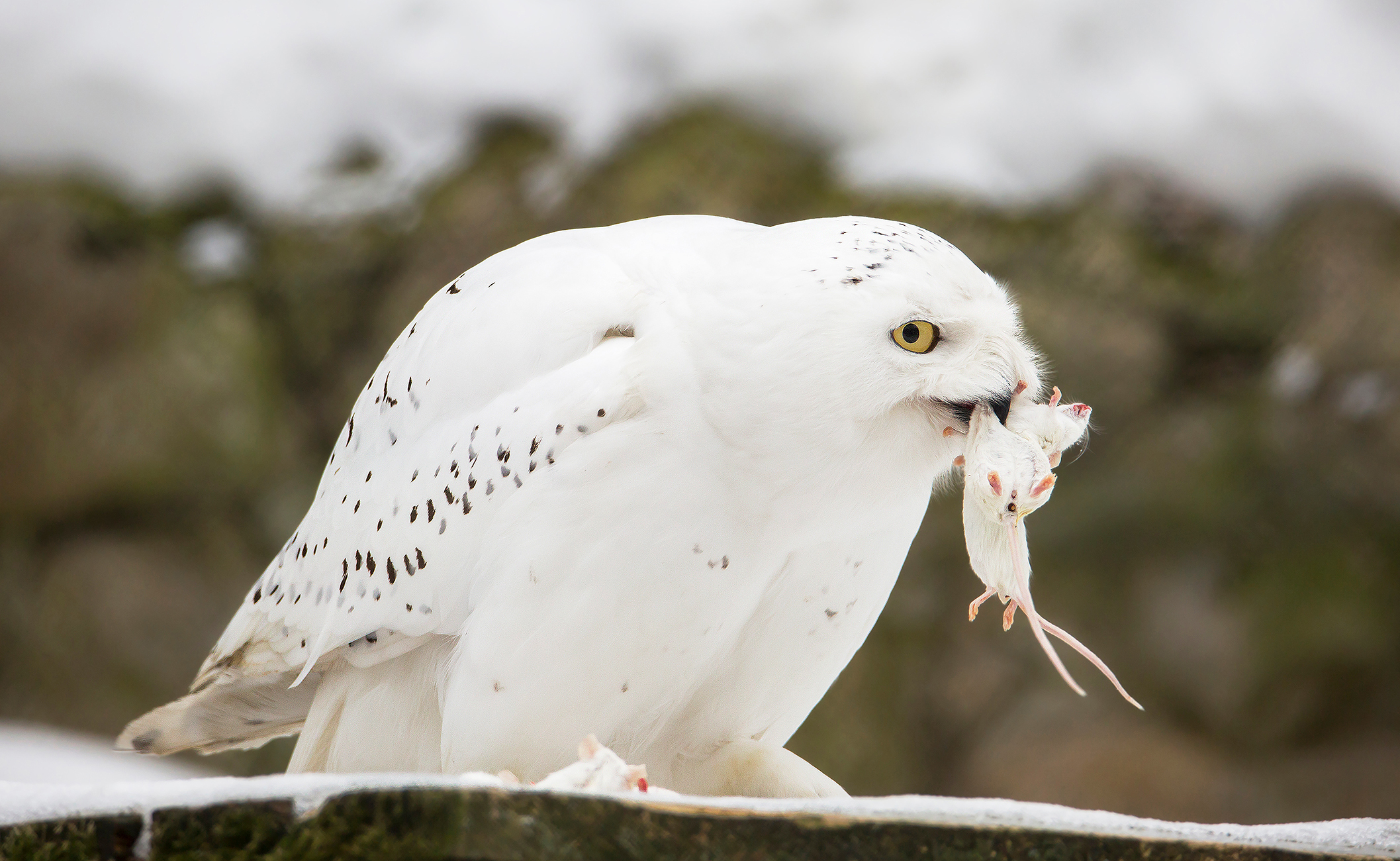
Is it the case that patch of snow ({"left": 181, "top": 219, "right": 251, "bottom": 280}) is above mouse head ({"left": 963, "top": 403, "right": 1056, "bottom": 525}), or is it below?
above

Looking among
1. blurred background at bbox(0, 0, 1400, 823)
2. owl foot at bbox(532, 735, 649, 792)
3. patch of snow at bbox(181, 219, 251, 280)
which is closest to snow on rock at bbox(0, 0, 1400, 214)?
blurred background at bbox(0, 0, 1400, 823)

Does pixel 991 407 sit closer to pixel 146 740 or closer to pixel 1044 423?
pixel 1044 423

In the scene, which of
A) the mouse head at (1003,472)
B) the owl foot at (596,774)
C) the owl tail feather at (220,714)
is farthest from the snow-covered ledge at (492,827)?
the owl tail feather at (220,714)

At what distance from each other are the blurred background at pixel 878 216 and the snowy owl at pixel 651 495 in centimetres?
184

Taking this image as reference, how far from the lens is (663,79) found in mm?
3385

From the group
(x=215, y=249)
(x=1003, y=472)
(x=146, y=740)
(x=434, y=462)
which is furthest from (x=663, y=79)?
(x=1003, y=472)

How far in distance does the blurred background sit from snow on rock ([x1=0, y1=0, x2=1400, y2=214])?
1 centimetres

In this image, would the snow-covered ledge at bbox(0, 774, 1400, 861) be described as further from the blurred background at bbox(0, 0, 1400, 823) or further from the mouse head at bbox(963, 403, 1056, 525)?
the blurred background at bbox(0, 0, 1400, 823)

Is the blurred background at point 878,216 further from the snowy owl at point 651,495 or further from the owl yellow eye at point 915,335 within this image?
the owl yellow eye at point 915,335

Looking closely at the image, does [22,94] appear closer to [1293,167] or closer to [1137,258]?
[1137,258]

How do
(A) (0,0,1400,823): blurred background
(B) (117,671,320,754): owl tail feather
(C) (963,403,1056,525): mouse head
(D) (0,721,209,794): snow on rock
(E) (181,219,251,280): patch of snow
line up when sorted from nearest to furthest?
(C) (963,403,1056,525): mouse head → (B) (117,671,320,754): owl tail feather → (D) (0,721,209,794): snow on rock → (A) (0,0,1400,823): blurred background → (E) (181,219,251,280): patch of snow

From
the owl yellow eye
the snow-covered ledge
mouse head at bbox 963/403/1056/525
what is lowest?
the snow-covered ledge

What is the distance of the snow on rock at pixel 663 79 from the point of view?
3.18m

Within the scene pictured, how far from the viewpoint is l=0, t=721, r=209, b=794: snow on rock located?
2684 millimetres
